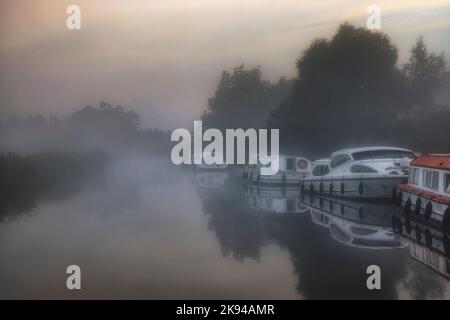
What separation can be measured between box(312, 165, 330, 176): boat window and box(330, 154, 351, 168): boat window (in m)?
0.77

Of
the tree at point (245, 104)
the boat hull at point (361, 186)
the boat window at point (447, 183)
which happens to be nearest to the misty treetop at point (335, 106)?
the tree at point (245, 104)

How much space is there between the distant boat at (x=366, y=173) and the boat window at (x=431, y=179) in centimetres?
272

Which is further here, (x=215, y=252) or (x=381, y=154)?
(x=381, y=154)

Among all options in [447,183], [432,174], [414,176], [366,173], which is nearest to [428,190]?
[432,174]

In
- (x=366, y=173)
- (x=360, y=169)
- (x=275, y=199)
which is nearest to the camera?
(x=366, y=173)

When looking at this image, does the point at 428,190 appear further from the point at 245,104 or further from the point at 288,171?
the point at 288,171

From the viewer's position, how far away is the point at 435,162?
605 inches

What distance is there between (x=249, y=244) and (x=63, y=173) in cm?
1870

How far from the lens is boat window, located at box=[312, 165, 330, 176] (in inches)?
930

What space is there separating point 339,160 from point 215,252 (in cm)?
1179

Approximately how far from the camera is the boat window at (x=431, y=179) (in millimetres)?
14930

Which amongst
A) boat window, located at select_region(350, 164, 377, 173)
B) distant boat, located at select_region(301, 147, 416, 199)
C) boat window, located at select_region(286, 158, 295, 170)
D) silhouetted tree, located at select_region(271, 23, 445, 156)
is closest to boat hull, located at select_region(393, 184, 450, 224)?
distant boat, located at select_region(301, 147, 416, 199)

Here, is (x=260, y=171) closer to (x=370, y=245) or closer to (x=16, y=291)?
(x=370, y=245)
